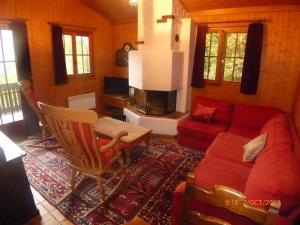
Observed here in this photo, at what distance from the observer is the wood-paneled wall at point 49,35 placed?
150 inches

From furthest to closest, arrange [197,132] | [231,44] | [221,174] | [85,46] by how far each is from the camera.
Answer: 1. [85,46]
2. [231,44]
3. [197,132]
4. [221,174]

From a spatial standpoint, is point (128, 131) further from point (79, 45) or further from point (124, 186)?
point (79, 45)

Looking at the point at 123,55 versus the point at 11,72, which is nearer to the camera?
the point at 11,72

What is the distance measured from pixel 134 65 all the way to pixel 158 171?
7.30 ft

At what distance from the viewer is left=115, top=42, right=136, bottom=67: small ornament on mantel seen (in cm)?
518

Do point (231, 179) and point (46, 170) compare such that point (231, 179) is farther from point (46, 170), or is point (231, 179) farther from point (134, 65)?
point (134, 65)

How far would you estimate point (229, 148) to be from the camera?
2658mm

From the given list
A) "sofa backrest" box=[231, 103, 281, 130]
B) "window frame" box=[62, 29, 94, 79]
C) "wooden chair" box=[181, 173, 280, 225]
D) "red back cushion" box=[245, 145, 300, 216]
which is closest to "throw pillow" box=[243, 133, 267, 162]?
"red back cushion" box=[245, 145, 300, 216]

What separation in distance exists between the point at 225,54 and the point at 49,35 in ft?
11.4

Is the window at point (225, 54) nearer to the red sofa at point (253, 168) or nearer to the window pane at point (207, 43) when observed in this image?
the window pane at point (207, 43)

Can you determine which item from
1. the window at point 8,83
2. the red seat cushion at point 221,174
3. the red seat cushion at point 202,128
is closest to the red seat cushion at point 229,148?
the red seat cushion at point 221,174

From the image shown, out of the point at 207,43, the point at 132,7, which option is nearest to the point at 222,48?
the point at 207,43

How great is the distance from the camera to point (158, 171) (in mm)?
2863

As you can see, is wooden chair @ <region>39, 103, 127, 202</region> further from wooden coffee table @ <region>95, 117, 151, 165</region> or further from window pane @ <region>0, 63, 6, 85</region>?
window pane @ <region>0, 63, 6, 85</region>
